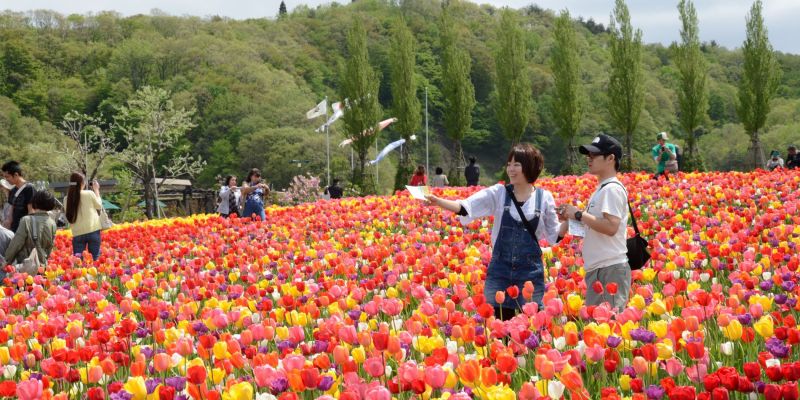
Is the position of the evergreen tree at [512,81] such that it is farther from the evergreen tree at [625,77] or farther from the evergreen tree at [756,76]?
the evergreen tree at [756,76]

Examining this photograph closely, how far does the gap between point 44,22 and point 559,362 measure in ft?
396

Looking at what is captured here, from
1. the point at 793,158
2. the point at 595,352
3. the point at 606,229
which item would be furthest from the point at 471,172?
the point at 595,352

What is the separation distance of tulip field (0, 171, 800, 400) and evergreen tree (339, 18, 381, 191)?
3206 cm

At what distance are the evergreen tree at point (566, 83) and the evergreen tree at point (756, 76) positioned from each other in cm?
744

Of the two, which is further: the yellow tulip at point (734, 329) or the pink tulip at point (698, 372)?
the yellow tulip at point (734, 329)

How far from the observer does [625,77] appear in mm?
37094

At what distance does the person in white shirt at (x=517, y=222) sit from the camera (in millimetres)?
5449

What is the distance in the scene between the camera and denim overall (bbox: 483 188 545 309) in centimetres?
547

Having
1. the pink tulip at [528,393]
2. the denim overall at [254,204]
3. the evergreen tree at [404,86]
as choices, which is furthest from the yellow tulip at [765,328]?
the evergreen tree at [404,86]

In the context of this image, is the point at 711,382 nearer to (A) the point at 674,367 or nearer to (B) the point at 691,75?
(A) the point at 674,367

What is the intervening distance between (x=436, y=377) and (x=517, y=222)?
2.44 meters

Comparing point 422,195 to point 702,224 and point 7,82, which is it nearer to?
point 702,224

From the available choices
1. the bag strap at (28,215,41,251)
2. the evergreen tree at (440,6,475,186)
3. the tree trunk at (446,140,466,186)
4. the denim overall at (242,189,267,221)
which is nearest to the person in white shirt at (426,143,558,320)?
the bag strap at (28,215,41,251)

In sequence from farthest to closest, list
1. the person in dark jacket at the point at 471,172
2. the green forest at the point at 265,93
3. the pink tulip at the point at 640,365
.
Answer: the green forest at the point at 265,93, the person in dark jacket at the point at 471,172, the pink tulip at the point at 640,365
